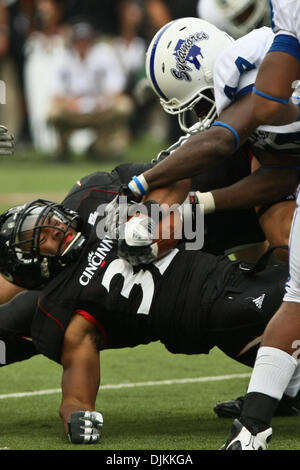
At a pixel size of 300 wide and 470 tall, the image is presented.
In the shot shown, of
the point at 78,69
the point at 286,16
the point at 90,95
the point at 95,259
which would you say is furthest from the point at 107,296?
the point at 78,69

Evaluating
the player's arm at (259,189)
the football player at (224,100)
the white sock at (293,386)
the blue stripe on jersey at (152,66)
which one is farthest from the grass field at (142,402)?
the blue stripe on jersey at (152,66)

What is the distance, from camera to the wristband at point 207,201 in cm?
465

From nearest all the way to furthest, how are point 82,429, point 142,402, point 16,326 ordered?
point 82,429
point 16,326
point 142,402

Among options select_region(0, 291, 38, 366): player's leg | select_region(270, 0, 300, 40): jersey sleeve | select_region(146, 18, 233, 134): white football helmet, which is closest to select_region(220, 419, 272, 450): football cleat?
select_region(0, 291, 38, 366): player's leg

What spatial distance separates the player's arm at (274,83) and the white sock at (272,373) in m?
0.78

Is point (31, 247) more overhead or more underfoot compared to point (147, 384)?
more overhead

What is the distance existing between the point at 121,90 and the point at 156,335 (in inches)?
486

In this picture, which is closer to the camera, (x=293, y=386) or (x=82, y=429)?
(x=82, y=429)

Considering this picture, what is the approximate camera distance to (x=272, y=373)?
3607 mm

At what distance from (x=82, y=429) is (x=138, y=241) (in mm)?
703

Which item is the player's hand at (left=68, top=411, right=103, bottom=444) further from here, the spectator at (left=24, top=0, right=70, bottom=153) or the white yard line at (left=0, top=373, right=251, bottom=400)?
the spectator at (left=24, top=0, right=70, bottom=153)

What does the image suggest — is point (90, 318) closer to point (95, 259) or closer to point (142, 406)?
point (95, 259)

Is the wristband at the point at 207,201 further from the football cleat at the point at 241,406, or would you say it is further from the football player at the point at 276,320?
the football player at the point at 276,320

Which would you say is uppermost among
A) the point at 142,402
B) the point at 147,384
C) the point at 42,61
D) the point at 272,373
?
the point at 272,373
